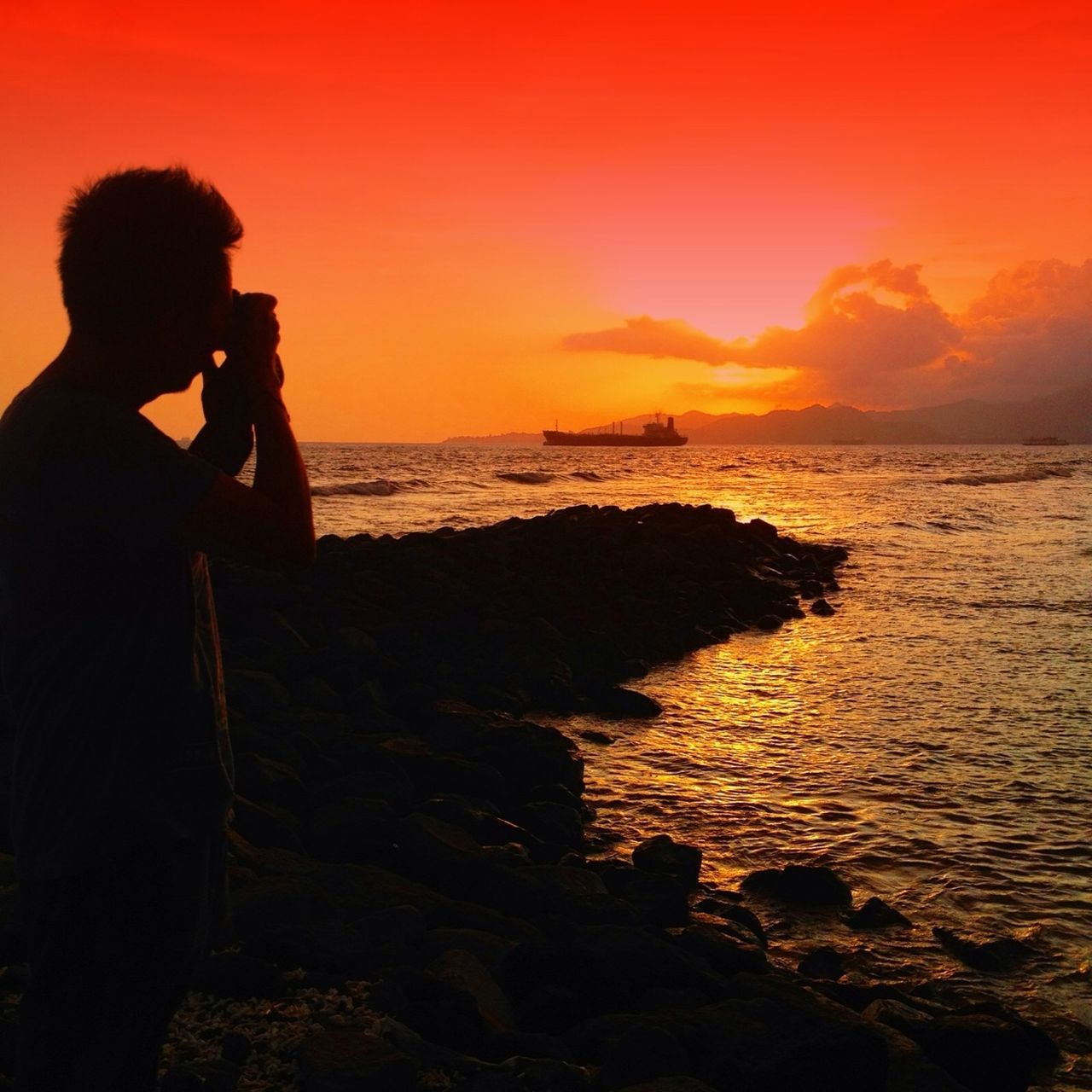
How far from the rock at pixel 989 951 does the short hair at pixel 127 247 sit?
4.65m

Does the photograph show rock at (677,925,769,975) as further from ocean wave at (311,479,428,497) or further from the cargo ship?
the cargo ship

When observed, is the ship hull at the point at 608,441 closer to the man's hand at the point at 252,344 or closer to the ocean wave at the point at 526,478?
the ocean wave at the point at 526,478

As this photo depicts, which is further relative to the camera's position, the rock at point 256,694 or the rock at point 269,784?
the rock at point 256,694

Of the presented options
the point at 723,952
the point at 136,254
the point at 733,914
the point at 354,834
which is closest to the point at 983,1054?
the point at 723,952

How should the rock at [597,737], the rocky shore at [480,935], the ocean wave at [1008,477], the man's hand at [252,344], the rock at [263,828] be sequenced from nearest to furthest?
1. the man's hand at [252,344]
2. the rocky shore at [480,935]
3. the rock at [263,828]
4. the rock at [597,737]
5. the ocean wave at [1008,477]

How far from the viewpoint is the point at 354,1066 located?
3.13 metres

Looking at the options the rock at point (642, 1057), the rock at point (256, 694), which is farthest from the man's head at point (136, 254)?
the rock at point (256, 694)

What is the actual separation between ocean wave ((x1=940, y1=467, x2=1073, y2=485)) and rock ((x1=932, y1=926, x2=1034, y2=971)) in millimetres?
51573

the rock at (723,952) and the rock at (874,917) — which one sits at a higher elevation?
the rock at (723,952)

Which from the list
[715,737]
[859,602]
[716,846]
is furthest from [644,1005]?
[859,602]

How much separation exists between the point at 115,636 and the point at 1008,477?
209 feet

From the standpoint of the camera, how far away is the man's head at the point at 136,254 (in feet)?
6.23

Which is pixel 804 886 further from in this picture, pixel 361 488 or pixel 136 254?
pixel 361 488

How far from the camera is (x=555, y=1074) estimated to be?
10.6 feet
